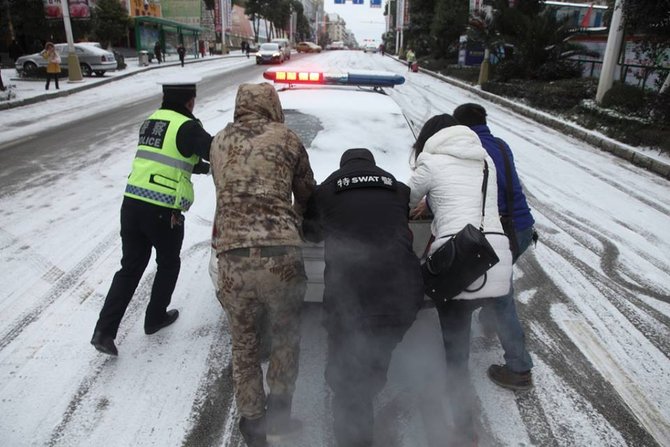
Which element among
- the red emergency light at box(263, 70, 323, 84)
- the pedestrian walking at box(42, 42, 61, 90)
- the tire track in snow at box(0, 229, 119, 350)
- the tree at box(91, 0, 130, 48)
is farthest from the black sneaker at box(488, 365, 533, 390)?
the tree at box(91, 0, 130, 48)

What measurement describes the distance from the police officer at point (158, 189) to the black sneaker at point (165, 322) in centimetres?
29

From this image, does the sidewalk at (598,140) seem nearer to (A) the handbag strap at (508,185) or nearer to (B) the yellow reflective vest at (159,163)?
(A) the handbag strap at (508,185)

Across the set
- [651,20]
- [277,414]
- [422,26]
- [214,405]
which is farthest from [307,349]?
[422,26]

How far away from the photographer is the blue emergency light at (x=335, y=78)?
420 cm

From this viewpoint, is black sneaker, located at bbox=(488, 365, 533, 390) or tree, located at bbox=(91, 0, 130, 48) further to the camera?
tree, located at bbox=(91, 0, 130, 48)

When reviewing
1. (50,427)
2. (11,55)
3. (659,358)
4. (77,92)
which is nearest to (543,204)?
(659,358)

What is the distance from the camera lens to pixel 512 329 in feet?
8.56

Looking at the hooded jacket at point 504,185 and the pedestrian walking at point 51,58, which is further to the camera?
the pedestrian walking at point 51,58

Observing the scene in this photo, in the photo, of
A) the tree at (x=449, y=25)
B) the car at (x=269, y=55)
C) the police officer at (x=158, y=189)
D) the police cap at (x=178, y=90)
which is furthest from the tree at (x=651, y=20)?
the car at (x=269, y=55)

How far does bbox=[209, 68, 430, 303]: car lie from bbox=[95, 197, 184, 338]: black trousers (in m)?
1.03

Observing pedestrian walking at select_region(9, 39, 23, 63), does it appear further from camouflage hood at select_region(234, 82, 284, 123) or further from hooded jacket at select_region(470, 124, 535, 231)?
hooded jacket at select_region(470, 124, 535, 231)

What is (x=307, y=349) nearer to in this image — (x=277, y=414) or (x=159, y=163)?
(x=277, y=414)

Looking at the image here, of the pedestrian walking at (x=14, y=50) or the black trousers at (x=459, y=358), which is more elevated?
the pedestrian walking at (x=14, y=50)

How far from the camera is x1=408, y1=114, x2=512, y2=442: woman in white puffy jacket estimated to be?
2.30 m
